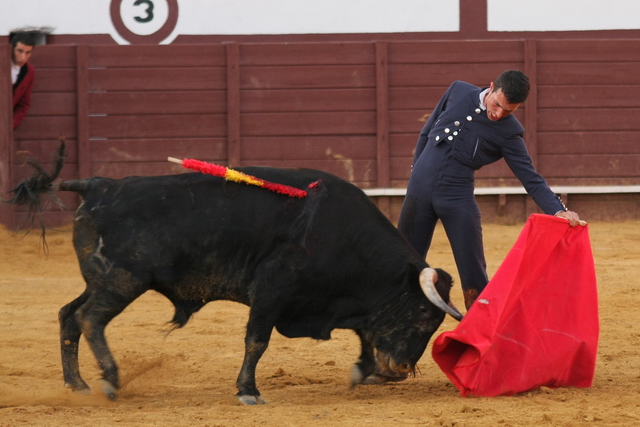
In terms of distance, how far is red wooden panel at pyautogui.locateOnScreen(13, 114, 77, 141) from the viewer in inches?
333

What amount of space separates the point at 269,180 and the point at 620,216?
6022 mm

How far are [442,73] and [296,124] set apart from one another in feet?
5.00

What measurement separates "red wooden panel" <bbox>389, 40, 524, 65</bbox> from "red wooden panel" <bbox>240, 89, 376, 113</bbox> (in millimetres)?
472

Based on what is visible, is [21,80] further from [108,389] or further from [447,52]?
[108,389]

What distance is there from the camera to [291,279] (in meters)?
3.52

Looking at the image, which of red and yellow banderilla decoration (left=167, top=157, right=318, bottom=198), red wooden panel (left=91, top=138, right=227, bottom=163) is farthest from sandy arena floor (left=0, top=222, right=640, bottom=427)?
red wooden panel (left=91, top=138, right=227, bottom=163)

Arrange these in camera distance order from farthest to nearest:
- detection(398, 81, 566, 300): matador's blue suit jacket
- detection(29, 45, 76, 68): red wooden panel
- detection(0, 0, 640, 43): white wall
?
detection(0, 0, 640, 43): white wall
detection(29, 45, 76, 68): red wooden panel
detection(398, 81, 566, 300): matador's blue suit jacket

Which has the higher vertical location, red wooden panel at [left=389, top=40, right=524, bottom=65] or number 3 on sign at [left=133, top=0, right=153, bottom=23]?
number 3 on sign at [left=133, top=0, right=153, bottom=23]

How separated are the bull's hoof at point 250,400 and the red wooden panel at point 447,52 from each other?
5855 millimetres

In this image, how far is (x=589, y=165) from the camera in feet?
29.0

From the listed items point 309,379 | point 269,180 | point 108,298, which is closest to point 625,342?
point 309,379

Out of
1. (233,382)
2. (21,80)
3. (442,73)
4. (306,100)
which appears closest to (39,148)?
(21,80)

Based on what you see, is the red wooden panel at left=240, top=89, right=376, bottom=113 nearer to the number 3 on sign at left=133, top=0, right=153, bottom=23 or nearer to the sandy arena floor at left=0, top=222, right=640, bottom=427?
the number 3 on sign at left=133, top=0, right=153, bottom=23

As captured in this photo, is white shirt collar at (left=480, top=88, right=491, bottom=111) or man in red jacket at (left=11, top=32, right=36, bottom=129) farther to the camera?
man in red jacket at (left=11, top=32, right=36, bottom=129)
